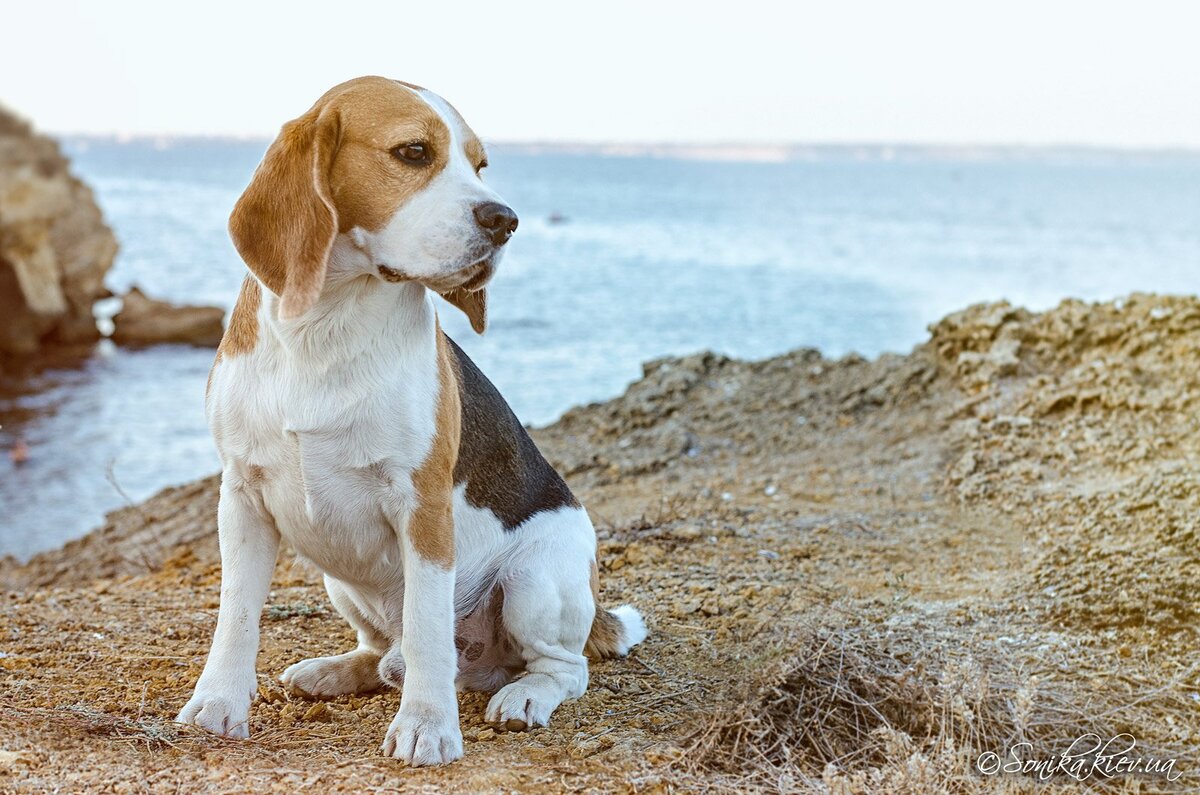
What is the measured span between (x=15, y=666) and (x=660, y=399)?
698 cm

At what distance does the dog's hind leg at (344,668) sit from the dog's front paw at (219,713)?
0.53m

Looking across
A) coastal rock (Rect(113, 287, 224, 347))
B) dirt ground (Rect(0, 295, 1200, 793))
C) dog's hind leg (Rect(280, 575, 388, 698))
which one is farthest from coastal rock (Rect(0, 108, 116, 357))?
Result: dog's hind leg (Rect(280, 575, 388, 698))

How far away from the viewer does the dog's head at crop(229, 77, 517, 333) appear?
143 inches

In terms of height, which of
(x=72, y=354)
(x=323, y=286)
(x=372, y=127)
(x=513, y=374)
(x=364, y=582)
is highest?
(x=372, y=127)

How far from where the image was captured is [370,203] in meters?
3.70

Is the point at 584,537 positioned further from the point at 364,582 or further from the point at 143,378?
the point at 143,378

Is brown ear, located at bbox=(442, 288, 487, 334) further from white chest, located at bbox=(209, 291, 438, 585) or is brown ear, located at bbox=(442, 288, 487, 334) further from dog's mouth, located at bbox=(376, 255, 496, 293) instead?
dog's mouth, located at bbox=(376, 255, 496, 293)

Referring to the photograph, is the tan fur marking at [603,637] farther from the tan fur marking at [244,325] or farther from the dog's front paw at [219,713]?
the tan fur marking at [244,325]

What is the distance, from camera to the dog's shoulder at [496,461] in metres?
4.50

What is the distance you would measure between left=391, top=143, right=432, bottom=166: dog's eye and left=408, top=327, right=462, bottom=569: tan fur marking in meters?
0.74

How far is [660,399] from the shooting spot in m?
11.1

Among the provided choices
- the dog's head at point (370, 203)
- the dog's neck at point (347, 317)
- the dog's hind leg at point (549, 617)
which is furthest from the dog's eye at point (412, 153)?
the dog's hind leg at point (549, 617)

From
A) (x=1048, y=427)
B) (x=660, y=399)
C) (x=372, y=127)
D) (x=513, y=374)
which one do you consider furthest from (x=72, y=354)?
(x=372, y=127)

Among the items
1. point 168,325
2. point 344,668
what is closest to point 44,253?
point 168,325
